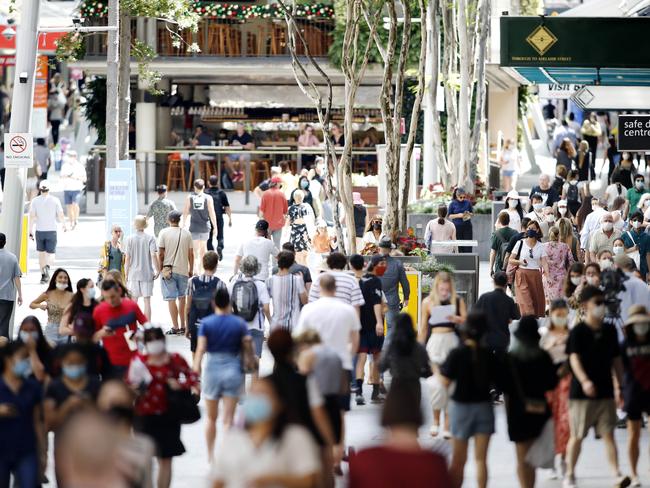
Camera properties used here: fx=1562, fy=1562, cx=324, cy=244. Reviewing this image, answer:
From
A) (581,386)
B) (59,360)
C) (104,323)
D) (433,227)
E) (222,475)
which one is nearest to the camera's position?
(222,475)

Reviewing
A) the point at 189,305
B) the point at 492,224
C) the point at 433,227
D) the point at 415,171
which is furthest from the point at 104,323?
the point at 415,171

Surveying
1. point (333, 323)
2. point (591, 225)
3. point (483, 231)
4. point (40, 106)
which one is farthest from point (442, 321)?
point (40, 106)

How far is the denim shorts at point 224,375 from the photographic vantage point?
1239cm

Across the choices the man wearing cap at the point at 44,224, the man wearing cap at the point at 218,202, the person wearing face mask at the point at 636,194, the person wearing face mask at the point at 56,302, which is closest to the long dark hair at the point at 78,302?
the person wearing face mask at the point at 56,302

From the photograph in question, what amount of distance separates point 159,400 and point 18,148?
8.74 m

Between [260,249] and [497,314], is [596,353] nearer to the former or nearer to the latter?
[497,314]

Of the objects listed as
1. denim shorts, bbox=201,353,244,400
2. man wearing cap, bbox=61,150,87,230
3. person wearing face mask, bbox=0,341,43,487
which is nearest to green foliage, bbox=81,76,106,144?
man wearing cap, bbox=61,150,87,230

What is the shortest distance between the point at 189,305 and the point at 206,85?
3052 centimetres

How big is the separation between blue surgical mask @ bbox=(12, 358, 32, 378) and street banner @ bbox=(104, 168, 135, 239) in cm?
1391

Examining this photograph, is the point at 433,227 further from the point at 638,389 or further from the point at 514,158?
the point at 514,158

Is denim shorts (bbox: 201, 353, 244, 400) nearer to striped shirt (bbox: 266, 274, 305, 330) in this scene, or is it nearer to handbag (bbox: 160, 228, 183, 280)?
striped shirt (bbox: 266, 274, 305, 330)

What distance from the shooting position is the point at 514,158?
43000mm

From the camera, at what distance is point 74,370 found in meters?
10.4

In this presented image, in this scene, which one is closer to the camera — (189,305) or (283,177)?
(189,305)
